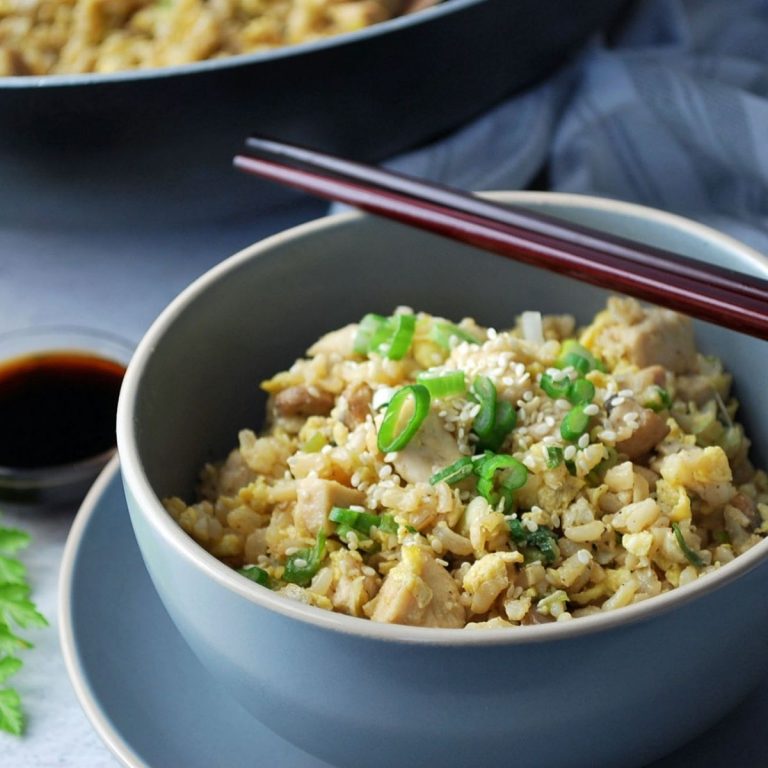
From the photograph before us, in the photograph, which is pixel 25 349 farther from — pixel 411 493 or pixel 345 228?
pixel 411 493

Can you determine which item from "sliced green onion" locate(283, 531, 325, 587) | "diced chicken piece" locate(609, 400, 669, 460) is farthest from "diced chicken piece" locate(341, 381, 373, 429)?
"diced chicken piece" locate(609, 400, 669, 460)

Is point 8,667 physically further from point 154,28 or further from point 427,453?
→ point 154,28

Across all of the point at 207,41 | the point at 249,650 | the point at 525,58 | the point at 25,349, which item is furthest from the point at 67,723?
the point at 525,58

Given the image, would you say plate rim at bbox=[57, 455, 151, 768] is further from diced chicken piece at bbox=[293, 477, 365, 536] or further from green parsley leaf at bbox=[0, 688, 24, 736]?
diced chicken piece at bbox=[293, 477, 365, 536]

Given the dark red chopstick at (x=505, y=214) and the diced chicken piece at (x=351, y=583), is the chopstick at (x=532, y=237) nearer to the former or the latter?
the dark red chopstick at (x=505, y=214)

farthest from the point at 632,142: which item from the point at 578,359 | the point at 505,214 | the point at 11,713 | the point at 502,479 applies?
the point at 11,713

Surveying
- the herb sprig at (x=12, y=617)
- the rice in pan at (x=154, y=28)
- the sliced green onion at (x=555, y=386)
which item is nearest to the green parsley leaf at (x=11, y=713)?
the herb sprig at (x=12, y=617)
